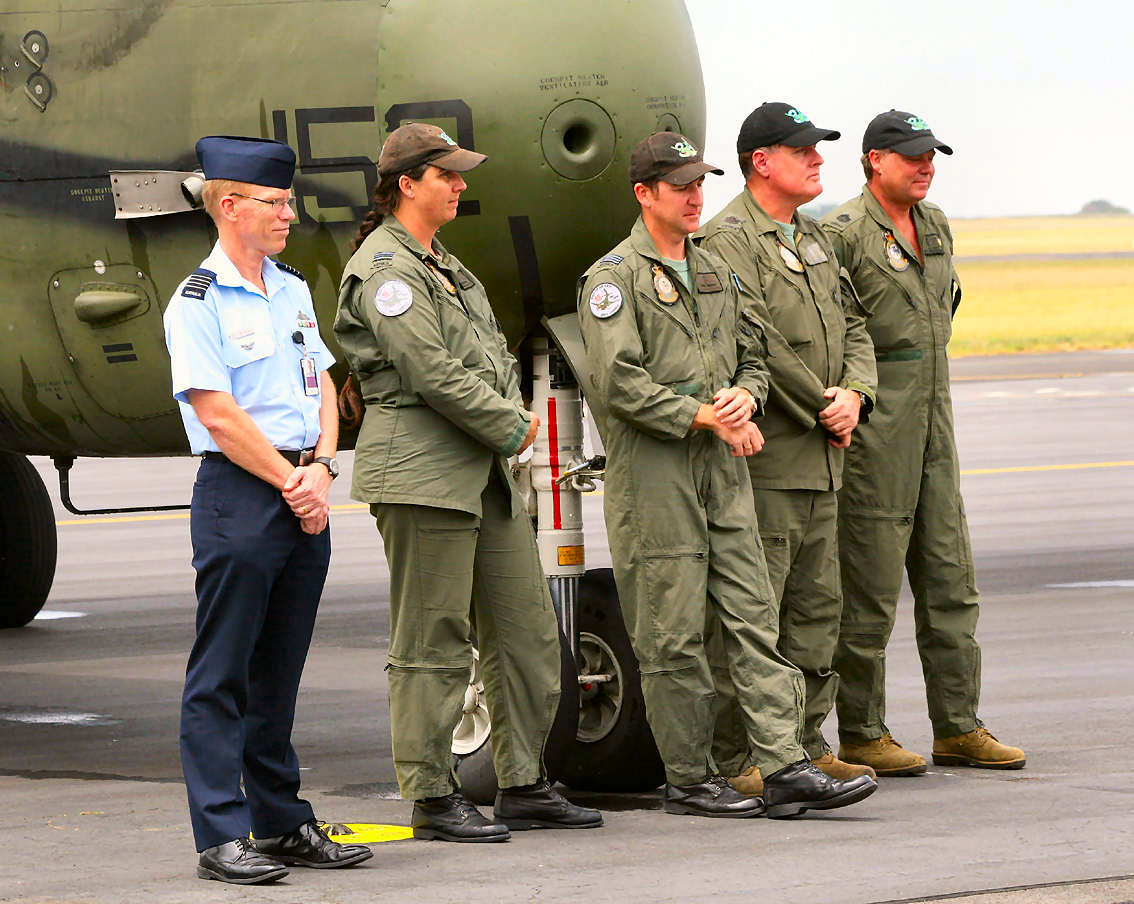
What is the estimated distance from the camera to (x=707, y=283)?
21.4 feet

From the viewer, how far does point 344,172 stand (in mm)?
6656

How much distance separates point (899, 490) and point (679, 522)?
1099mm

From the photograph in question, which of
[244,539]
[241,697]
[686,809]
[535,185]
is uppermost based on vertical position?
[535,185]

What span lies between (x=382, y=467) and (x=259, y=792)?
3.14 ft

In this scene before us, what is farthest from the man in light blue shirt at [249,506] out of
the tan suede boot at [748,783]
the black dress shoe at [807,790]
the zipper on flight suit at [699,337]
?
the tan suede boot at [748,783]

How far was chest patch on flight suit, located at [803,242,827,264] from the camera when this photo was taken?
22.5 feet

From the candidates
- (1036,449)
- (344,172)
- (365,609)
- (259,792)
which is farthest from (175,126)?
(1036,449)

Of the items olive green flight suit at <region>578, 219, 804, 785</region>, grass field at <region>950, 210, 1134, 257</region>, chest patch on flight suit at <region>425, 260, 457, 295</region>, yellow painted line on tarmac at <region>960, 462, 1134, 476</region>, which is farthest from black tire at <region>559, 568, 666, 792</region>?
grass field at <region>950, 210, 1134, 257</region>

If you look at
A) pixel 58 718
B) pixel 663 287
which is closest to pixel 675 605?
pixel 663 287

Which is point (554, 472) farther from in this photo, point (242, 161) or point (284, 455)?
point (242, 161)

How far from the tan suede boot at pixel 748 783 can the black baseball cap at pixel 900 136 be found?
6.97ft

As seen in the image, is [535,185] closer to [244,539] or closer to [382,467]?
[382,467]

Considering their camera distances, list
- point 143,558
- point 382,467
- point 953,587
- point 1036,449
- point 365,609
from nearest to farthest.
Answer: point 382,467 < point 953,587 < point 365,609 < point 143,558 < point 1036,449

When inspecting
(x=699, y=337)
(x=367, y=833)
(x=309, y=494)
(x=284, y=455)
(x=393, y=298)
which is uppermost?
(x=393, y=298)
